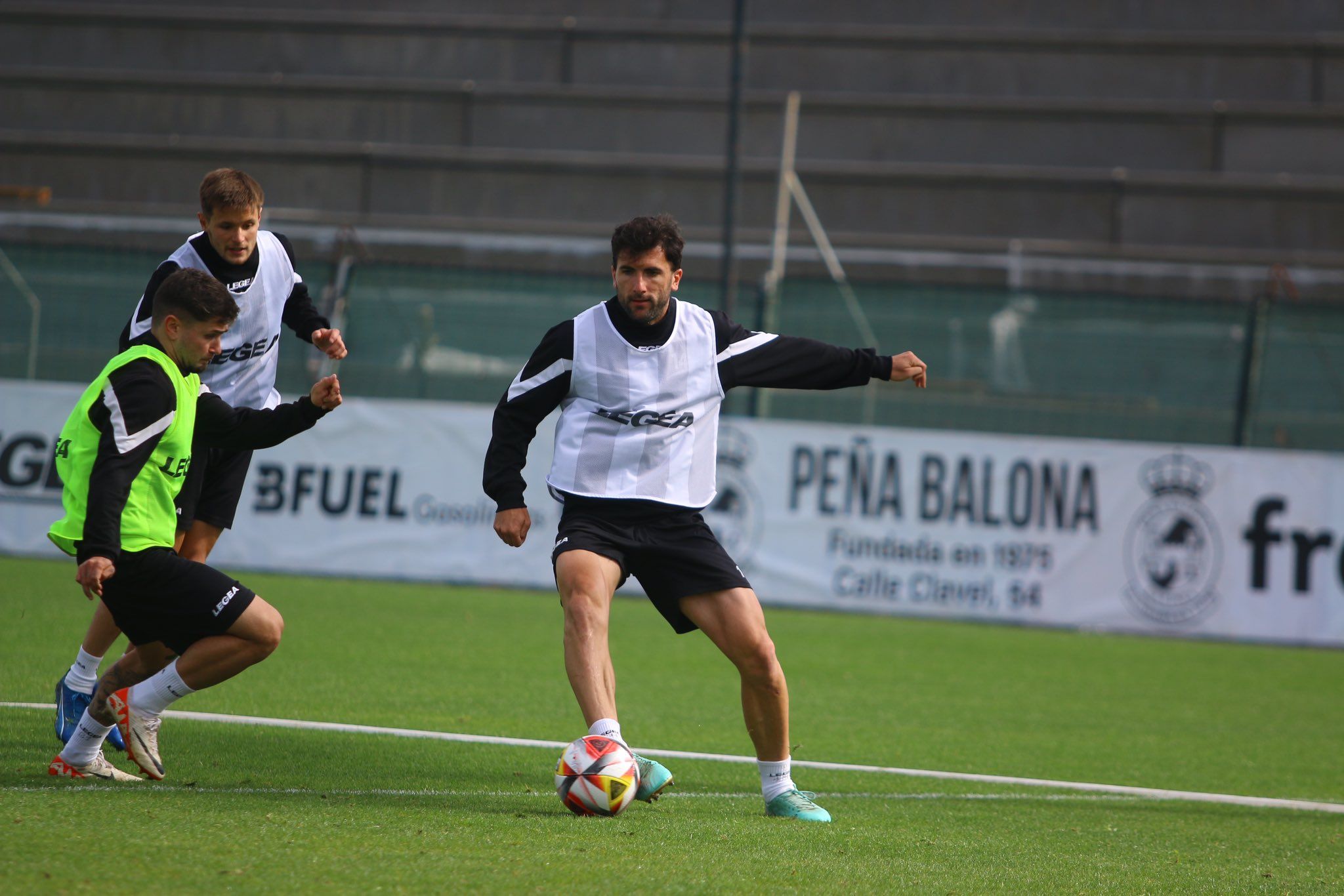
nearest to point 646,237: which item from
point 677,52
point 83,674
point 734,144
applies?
point 83,674

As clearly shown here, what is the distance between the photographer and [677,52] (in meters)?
21.7

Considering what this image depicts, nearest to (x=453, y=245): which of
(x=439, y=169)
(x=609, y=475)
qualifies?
(x=439, y=169)

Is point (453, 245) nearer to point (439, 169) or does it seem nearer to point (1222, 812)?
point (439, 169)

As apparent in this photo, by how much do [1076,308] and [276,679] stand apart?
30.9 ft

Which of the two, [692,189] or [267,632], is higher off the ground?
[692,189]

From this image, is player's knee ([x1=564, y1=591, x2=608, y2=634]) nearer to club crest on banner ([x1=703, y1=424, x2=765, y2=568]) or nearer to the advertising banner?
the advertising banner

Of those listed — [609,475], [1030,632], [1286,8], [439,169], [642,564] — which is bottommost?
[1030,632]

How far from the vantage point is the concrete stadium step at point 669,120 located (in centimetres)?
2019

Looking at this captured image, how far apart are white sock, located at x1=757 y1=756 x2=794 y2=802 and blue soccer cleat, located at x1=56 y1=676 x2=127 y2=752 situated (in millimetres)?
2307

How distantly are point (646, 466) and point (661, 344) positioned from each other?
1.39 feet

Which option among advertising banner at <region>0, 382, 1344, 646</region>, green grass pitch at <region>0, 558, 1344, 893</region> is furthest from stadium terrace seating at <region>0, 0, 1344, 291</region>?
green grass pitch at <region>0, 558, 1344, 893</region>

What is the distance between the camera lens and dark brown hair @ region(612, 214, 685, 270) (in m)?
4.68

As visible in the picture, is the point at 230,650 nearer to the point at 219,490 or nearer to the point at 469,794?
the point at 469,794

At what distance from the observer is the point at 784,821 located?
14.9 ft
